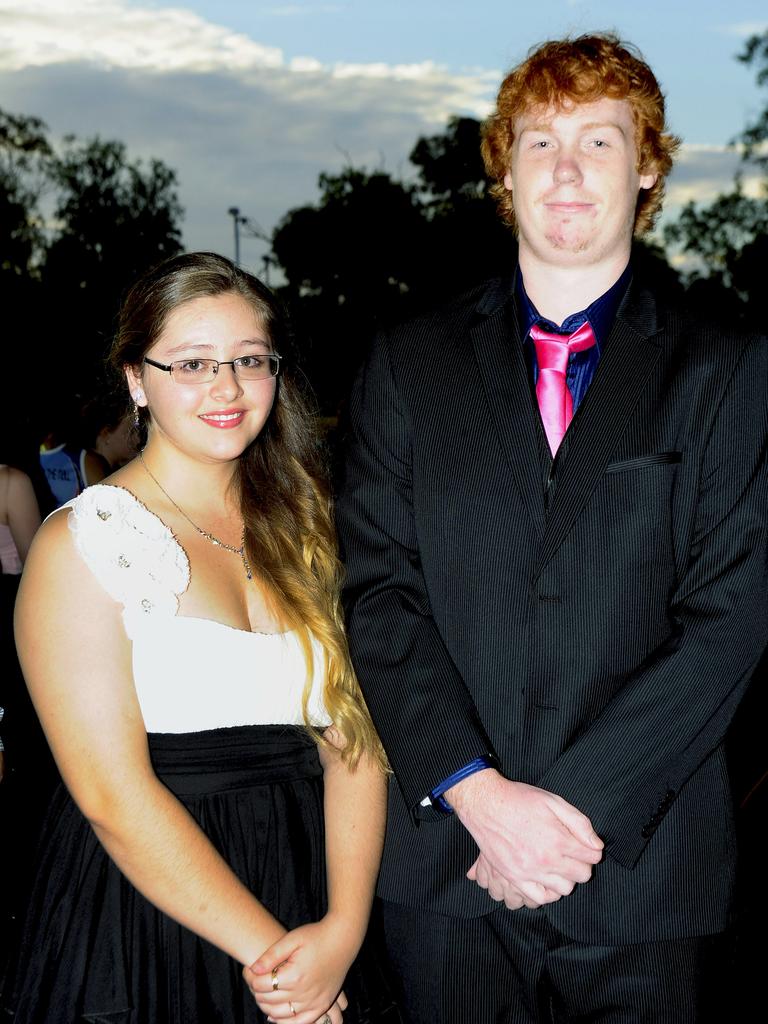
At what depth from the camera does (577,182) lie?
221 centimetres

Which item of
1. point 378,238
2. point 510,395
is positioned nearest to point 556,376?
point 510,395

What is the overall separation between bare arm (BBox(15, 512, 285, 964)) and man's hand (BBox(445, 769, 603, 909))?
1.60 feet

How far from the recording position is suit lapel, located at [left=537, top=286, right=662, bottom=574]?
217 cm

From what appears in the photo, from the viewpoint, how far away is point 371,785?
7.79 ft

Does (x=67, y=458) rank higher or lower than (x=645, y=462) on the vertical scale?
lower

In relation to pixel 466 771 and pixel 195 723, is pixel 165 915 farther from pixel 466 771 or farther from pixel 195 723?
pixel 466 771

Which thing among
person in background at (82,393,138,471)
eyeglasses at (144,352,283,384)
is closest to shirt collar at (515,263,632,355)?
eyeglasses at (144,352,283,384)

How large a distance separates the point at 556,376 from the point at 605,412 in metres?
0.16

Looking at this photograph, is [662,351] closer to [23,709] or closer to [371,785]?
[371,785]

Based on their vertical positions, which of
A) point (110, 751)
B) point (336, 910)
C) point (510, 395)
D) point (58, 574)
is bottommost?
point (336, 910)

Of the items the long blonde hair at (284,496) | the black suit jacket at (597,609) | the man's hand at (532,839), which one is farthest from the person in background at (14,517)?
the man's hand at (532,839)

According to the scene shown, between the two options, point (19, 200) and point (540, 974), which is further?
point (19, 200)

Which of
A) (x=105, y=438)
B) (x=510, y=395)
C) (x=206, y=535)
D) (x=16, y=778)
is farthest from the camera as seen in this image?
(x=105, y=438)

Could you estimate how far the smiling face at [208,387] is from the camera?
7.73ft
